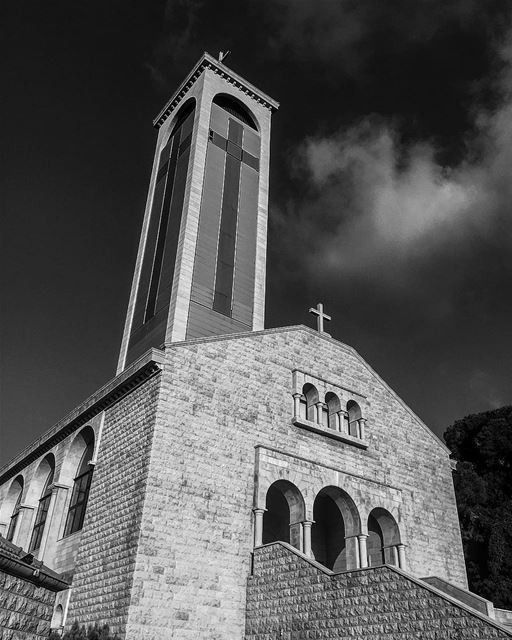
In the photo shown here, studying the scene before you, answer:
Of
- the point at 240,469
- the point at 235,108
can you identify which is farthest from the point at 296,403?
the point at 235,108

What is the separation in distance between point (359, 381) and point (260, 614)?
9201 mm

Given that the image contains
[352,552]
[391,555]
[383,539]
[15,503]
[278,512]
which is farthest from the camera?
[15,503]

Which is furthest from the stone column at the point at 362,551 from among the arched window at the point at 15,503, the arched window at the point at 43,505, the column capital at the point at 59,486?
the arched window at the point at 15,503

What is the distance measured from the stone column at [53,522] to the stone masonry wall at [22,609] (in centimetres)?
949

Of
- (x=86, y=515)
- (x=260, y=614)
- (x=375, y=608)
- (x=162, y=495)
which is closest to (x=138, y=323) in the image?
(x=86, y=515)

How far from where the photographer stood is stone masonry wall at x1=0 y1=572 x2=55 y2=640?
778 cm

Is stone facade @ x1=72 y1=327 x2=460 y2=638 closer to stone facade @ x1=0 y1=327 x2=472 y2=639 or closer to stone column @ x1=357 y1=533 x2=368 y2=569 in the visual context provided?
stone facade @ x1=0 y1=327 x2=472 y2=639

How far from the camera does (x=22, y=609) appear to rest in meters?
8.34

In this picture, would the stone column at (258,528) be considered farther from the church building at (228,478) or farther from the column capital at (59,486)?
the column capital at (59,486)

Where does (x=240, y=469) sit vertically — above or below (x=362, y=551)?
above

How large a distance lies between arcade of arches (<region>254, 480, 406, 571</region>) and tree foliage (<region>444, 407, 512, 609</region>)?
443 inches

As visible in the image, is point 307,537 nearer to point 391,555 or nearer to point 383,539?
point 391,555

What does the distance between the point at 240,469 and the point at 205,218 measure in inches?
446

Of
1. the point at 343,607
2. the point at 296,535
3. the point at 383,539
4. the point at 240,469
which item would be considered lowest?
the point at 343,607
